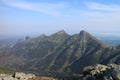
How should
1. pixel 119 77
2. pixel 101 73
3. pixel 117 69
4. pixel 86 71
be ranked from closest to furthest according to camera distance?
pixel 119 77, pixel 117 69, pixel 101 73, pixel 86 71

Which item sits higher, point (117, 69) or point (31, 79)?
point (117, 69)

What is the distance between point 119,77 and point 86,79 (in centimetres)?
2369

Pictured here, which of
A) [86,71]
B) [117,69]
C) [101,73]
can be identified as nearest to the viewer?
[117,69]

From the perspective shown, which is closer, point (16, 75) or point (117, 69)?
point (117, 69)

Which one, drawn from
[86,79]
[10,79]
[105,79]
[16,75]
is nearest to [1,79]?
[10,79]

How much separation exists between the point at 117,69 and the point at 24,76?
52.1 meters

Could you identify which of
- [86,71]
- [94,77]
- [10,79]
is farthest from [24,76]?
[94,77]

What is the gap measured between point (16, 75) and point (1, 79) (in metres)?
17.7

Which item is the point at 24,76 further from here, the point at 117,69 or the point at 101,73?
the point at 117,69

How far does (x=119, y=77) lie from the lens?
93.7 meters

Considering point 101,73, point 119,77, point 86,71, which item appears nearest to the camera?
point 119,77

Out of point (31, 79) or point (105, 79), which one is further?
point (31, 79)

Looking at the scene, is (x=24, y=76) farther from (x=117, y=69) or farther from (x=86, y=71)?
(x=117, y=69)

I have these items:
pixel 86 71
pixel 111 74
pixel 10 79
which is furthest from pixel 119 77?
pixel 10 79
